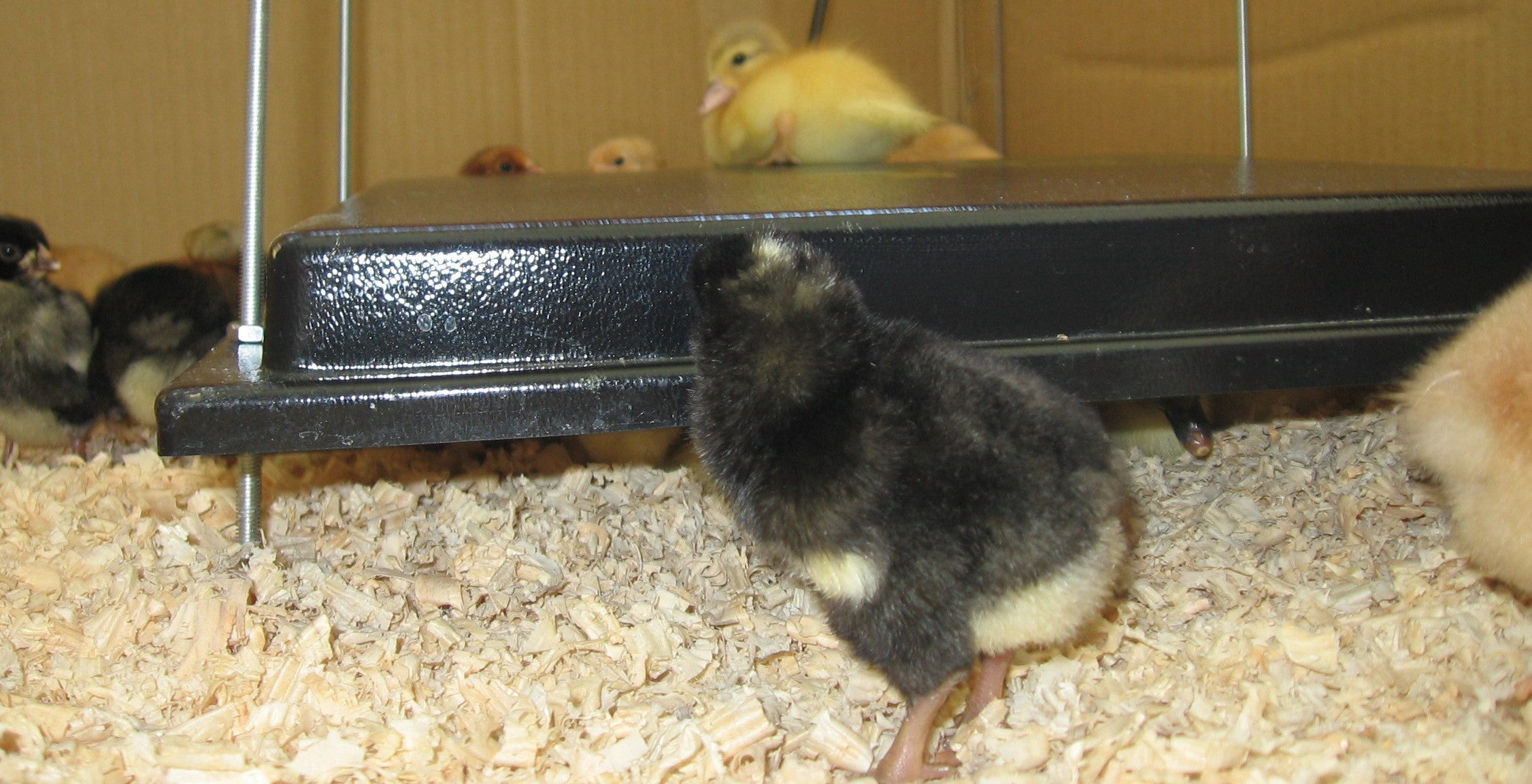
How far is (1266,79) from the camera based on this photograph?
222cm

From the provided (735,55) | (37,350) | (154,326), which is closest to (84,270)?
(37,350)

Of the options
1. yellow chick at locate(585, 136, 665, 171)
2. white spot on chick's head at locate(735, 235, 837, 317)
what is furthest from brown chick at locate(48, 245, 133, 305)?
white spot on chick's head at locate(735, 235, 837, 317)

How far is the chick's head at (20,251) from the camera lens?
74.0 inches

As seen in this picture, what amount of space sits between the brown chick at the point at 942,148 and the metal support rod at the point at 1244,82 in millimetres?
440

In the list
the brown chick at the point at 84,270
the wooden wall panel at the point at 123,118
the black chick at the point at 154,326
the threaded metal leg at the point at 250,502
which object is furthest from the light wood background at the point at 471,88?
the threaded metal leg at the point at 250,502

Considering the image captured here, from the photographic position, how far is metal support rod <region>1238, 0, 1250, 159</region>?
1783mm

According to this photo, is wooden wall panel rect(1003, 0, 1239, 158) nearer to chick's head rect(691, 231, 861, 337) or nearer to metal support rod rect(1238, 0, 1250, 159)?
metal support rod rect(1238, 0, 1250, 159)

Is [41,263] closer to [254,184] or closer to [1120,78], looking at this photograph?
[254,184]

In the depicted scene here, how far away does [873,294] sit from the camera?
116 centimetres

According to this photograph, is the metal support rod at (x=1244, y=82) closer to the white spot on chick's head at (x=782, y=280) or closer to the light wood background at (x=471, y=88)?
the light wood background at (x=471, y=88)

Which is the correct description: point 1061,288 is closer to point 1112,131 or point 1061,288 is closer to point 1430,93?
point 1430,93

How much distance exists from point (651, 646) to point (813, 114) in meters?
1.24

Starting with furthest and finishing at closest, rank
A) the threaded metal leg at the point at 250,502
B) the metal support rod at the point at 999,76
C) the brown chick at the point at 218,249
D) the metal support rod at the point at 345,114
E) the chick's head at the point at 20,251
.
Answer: the metal support rod at the point at 999,76 → the brown chick at the point at 218,249 → the metal support rod at the point at 345,114 → the chick's head at the point at 20,251 → the threaded metal leg at the point at 250,502

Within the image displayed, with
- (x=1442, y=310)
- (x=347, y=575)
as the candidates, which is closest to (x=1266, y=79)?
(x=1442, y=310)
